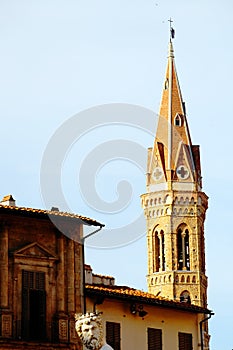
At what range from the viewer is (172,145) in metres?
94.6

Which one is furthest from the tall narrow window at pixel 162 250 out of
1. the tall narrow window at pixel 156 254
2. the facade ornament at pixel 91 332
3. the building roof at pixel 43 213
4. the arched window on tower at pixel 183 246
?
the facade ornament at pixel 91 332

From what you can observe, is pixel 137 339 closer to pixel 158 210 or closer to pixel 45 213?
pixel 45 213

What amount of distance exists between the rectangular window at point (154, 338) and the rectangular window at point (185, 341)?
1.19 m

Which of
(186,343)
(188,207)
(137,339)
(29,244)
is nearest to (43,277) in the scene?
(29,244)

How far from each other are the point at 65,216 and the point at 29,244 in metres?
1.57

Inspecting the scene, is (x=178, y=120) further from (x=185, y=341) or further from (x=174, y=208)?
(x=185, y=341)

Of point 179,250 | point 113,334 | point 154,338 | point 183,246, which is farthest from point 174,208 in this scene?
point 113,334

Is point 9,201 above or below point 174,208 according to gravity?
below

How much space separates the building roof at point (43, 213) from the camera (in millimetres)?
34812

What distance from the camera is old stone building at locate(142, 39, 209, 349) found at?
9119 cm

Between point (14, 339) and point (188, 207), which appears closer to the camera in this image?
point (14, 339)

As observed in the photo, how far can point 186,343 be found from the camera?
40.4 meters

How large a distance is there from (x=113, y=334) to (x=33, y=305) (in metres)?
3.49

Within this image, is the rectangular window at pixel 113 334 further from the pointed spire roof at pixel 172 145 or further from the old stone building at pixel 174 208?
the pointed spire roof at pixel 172 145
